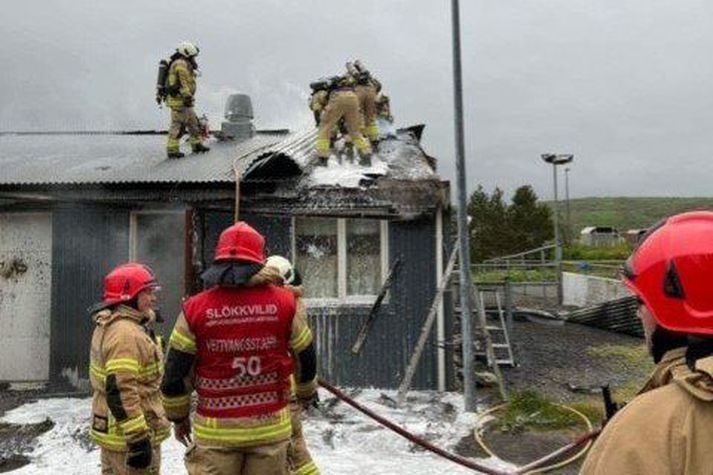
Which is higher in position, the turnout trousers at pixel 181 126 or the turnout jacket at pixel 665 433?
the turnout trousers at pixel 181 126

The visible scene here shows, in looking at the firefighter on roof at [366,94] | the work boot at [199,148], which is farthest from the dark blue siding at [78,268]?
the firefighter on roof at [366,94]

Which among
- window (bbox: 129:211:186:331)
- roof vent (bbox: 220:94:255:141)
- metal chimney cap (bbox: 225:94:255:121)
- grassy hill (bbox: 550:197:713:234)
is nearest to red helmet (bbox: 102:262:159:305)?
window (bbox: 129:211:186:331)

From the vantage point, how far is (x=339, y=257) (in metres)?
9.06

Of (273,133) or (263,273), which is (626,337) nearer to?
(273,133)

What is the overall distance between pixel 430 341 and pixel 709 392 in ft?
25.1

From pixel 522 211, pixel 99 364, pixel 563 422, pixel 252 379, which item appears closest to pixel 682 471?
pixel 252 379

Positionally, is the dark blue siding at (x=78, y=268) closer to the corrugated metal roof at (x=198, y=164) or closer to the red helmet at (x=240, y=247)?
the corrugated metal roof at (x=198, y=164)

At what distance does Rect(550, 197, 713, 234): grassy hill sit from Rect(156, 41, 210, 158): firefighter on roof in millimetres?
90916

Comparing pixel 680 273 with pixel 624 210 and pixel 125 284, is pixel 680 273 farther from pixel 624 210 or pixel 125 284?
pixel 624 210

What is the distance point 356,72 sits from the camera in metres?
10.4

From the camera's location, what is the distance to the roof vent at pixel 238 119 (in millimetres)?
13680

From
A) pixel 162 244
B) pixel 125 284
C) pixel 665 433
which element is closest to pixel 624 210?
pixel 162 244

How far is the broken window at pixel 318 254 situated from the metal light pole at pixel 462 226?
2.21m

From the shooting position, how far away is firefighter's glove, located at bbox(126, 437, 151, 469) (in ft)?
11.7
